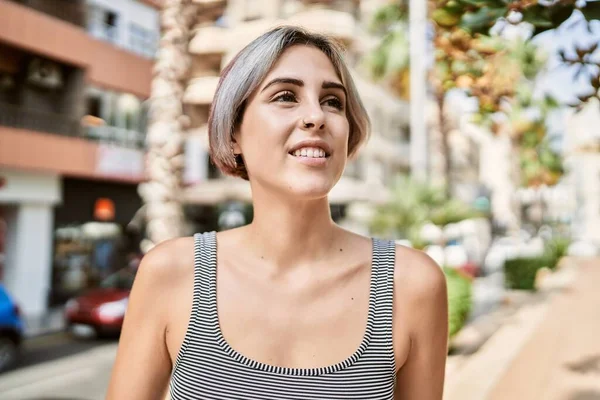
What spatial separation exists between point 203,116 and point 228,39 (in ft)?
12.1

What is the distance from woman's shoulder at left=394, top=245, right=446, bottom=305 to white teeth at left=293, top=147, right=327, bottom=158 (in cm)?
35

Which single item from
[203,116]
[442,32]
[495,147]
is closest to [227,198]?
[203,116]

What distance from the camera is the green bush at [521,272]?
1780cm

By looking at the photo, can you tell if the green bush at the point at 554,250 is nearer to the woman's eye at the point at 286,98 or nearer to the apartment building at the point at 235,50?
the apartment building at the point at 235,50

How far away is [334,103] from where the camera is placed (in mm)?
1428

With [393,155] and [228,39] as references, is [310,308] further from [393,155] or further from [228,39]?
[393,155]

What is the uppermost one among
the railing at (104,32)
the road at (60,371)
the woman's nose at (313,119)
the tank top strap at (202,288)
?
the railing at (104,32)

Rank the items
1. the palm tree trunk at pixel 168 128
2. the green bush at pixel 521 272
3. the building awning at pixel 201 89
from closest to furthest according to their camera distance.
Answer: the palm tree trunk at pixel 168 128, the green bush at pixel 521 272, the building awning at pixel 201 89

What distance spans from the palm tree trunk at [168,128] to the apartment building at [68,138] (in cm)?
781

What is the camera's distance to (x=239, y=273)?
1.42 m

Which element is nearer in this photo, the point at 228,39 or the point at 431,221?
the point at 431,221

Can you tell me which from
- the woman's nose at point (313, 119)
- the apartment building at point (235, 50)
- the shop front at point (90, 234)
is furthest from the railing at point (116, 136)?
the woman's nose at point (313, 119)

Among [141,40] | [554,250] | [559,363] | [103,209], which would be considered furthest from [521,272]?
[141,40]

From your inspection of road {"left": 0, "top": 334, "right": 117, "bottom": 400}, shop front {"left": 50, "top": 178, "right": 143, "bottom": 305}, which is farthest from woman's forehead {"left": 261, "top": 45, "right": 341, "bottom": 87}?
shop front {"left": 50, "top": 178, "right": 143, "bottom": 305}
